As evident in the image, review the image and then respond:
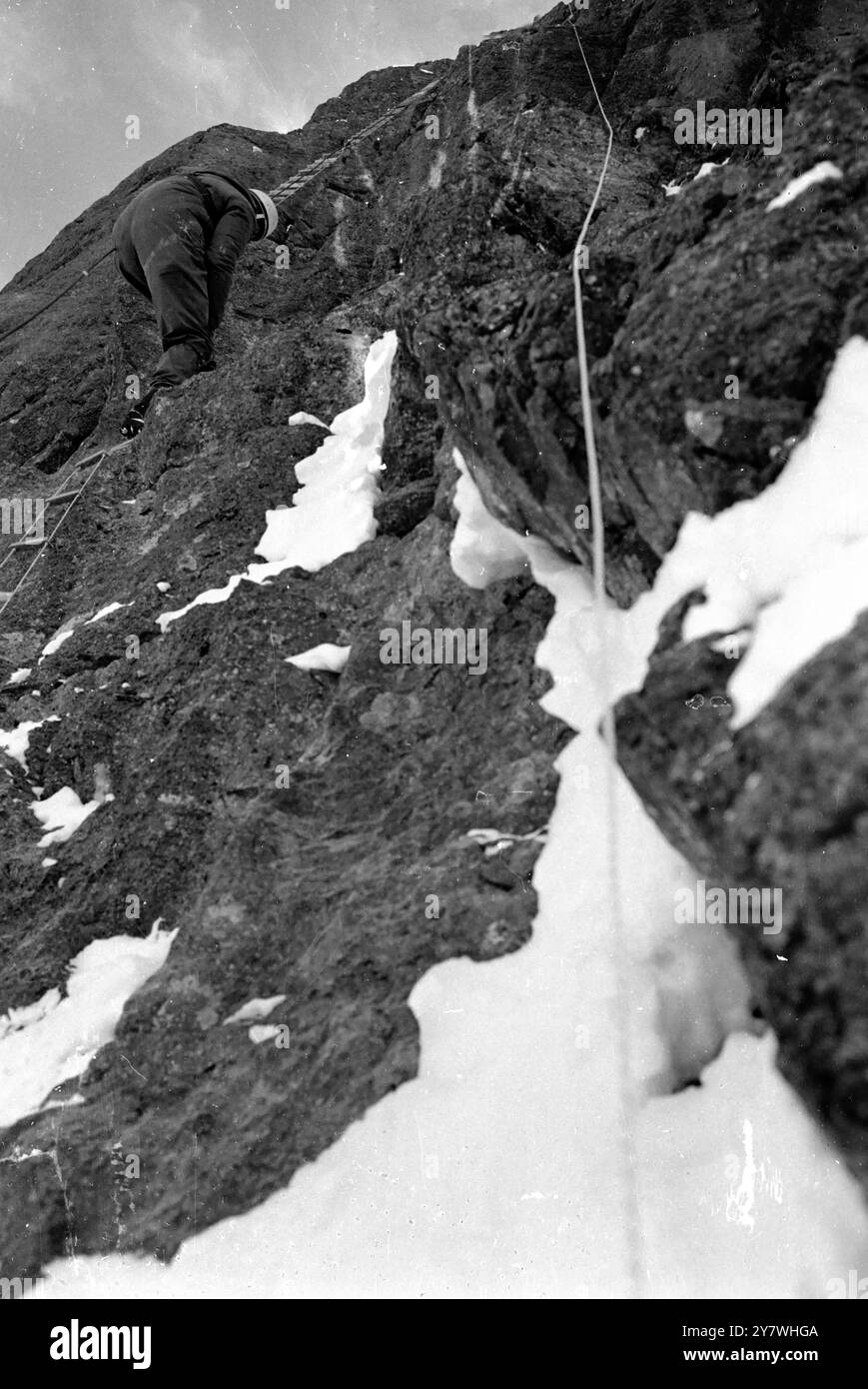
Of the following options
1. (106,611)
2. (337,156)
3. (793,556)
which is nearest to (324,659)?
(106,611)

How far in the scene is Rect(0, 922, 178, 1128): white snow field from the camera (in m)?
3.92

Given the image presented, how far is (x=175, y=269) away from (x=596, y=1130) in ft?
23.3

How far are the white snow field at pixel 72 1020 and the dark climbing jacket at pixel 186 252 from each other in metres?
4.93

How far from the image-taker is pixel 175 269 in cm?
797

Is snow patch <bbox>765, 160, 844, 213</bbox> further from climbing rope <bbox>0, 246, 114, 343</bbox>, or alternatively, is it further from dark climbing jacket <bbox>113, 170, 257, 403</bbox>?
climbing rope <bbox>0, 246, 114, 343</bbox>

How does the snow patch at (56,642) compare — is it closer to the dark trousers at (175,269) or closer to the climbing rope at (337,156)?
the dark trousers at (175,269)

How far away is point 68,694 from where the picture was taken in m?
5.67

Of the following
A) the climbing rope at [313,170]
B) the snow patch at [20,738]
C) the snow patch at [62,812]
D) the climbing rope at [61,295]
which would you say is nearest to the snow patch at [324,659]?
the snow patch at [62,812]

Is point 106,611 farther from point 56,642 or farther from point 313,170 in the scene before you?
point 313,170

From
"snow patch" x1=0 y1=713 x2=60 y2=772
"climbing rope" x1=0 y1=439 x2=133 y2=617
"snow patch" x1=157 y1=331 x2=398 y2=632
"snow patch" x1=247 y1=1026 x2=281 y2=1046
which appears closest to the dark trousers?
"climbing rope" x1=0 y1=439 x2=133 y2=617

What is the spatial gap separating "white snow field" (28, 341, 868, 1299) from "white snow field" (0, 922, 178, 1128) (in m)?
0.71

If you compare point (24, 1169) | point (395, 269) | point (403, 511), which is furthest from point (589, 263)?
point (395, 269)

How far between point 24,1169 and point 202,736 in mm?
1853

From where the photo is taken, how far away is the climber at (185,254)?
798 centimetres
